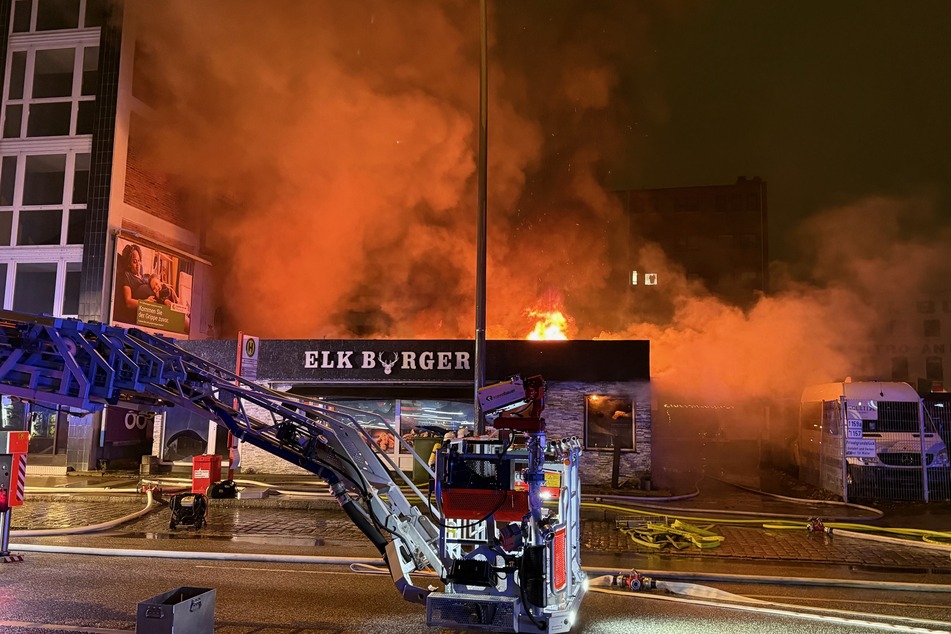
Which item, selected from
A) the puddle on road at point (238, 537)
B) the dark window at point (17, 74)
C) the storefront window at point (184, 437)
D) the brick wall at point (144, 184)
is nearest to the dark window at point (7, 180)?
the dark window at point (17, 74)

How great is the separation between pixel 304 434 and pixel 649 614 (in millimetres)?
3813

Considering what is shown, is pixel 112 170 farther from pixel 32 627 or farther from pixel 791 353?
pixel 791 353

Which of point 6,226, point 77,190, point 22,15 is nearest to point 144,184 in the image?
point 77,190

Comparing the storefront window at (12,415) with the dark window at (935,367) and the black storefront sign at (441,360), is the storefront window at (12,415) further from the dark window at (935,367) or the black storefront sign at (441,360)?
the dark window at (935,367)

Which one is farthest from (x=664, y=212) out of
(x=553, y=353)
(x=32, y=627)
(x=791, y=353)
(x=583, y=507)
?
(x=32, y=627)

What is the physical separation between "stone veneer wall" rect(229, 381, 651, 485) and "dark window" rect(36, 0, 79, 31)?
20594 millimetres

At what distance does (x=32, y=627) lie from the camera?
608 cm

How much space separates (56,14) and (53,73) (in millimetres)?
1955

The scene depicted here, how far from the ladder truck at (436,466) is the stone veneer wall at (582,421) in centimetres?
1022

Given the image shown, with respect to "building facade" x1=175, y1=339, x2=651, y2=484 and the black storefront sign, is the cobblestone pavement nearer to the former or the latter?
"building facade" x1=175, y1=339, x2=651, y2=484

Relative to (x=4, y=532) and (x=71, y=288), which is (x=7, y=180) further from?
(x=4, y=532)

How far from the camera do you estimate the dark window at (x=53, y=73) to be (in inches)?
917

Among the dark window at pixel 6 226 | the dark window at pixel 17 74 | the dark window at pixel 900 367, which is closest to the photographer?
the dark window at pixel 6 226

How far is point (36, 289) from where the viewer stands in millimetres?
23203
